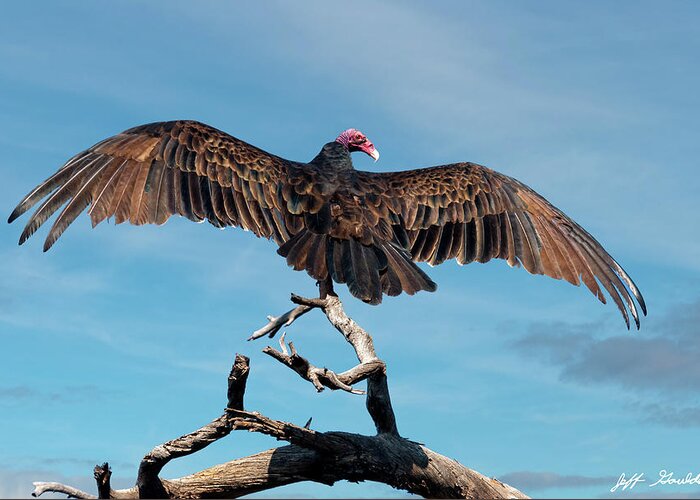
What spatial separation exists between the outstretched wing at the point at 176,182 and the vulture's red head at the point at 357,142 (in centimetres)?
226

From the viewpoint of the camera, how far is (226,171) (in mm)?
8453

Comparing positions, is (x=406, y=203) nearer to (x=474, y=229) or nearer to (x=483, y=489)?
(x=474, y=229)

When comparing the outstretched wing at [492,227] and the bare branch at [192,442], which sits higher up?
the outstretched wing at [492,227]

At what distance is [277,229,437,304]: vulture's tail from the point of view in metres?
6.71

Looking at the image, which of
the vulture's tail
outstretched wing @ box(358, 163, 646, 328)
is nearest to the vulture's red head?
outstretched wing @ box(358, 163, 646, 328)

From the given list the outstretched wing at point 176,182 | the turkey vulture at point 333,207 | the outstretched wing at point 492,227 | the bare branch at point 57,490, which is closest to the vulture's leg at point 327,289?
the turkey vulture at point 333,207

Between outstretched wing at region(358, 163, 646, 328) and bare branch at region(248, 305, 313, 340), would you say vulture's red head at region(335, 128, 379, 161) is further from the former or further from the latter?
bare branch at region(248, 305, 313, 340)

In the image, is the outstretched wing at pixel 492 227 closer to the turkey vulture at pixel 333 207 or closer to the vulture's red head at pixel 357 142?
the turkey vulture at pixel 333 207

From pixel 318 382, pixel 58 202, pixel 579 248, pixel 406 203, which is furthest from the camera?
pixel 579 248

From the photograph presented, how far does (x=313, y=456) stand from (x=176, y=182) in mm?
3193

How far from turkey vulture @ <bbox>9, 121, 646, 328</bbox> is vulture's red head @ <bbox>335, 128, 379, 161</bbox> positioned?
1.66 metres

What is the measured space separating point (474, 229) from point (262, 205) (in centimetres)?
235

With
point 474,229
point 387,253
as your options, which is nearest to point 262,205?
point 387,253

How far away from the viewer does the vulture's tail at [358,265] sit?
6715 millimetres
